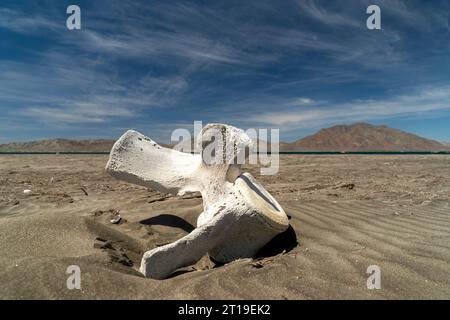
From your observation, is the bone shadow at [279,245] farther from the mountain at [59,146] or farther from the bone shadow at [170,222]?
the mountain at [59,146]

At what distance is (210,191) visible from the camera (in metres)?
3.30

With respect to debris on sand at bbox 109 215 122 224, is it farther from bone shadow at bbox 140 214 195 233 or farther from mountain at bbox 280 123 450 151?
mountain at bbox 280 123 450 151

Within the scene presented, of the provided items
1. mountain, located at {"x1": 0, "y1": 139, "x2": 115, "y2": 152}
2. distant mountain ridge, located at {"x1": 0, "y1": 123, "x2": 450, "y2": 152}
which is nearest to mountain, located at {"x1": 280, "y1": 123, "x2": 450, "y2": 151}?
distant mountain ridge, located at {"x1": 0, "y1": 123, "x2": 450, "y2": 152}

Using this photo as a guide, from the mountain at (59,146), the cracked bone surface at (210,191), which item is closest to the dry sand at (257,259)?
the cracked bone surface at (210,191)

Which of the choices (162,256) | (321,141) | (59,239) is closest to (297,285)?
(162,256)

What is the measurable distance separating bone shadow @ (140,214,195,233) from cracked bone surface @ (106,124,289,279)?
2.10 feet

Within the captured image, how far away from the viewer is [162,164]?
4113 mm

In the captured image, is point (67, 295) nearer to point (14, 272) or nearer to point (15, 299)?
point (15, 299)

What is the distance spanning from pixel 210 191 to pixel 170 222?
136 cm

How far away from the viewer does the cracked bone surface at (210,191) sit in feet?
9.12

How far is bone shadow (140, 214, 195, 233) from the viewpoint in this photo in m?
4.27

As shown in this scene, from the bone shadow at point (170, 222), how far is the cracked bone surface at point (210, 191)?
25.3 inches

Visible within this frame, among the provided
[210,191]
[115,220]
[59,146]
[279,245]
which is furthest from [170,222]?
→ [59,146]
